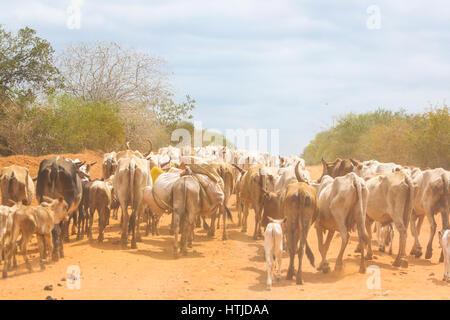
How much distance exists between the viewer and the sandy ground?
28.5 ft

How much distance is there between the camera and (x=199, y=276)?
10.1 metres

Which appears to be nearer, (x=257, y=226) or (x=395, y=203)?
(x=395, y=203)

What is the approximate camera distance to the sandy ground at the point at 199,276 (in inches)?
342

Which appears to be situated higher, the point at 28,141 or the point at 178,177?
the point at 28,141

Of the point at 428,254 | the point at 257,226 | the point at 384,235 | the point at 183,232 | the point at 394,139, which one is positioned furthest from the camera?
the point at 394,139

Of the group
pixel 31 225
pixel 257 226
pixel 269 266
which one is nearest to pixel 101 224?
pixel 31 225

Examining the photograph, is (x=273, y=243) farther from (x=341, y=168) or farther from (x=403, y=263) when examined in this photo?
(x=341, y=168)

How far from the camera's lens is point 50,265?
34.6ft

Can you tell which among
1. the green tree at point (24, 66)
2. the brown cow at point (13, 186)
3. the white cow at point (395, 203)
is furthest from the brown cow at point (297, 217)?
Result: the green tree at point (24, 66)

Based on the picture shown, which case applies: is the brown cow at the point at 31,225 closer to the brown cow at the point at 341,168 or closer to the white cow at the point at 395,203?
the white cow at the point at 395,203

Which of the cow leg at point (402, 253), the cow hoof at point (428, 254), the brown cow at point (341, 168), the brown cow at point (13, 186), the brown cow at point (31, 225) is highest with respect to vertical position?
the brown cow at point (341, 168)
